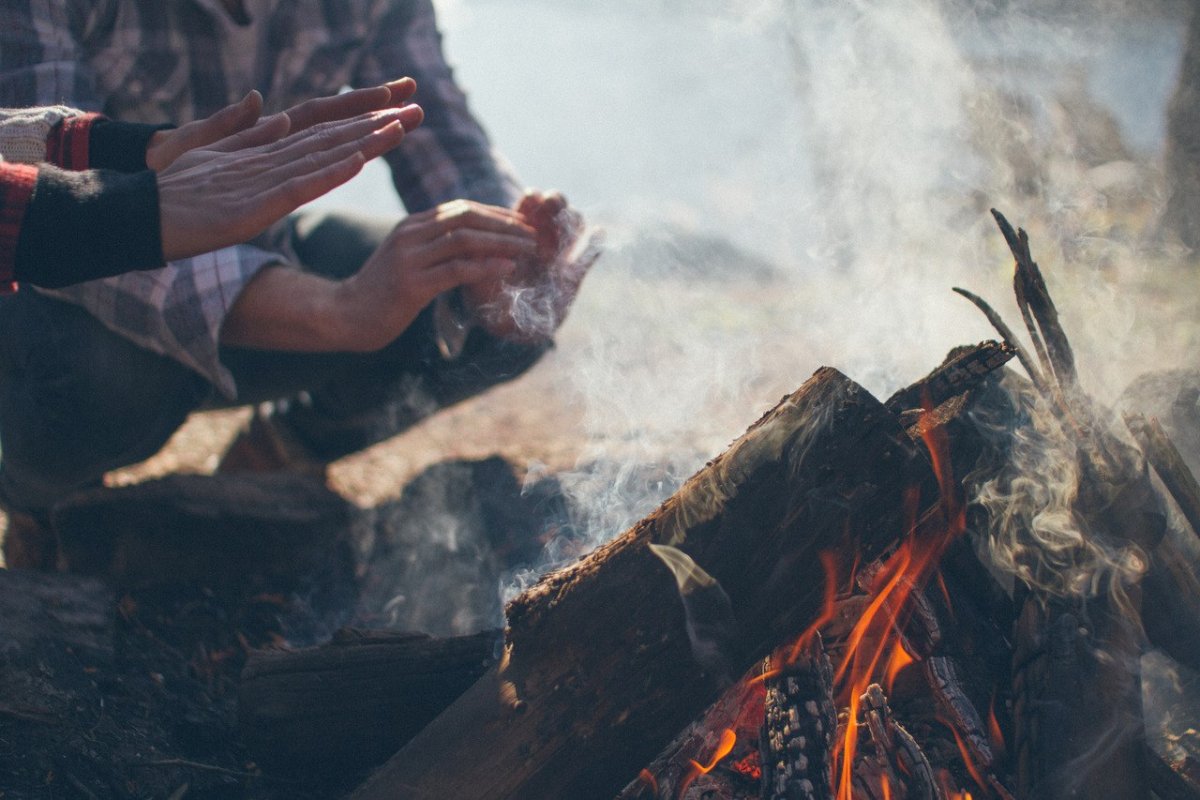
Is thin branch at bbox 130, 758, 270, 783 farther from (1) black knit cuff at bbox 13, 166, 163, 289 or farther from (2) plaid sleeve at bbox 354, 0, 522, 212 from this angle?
(2) plaid sleeve at bbox 354, 0, 522, 212

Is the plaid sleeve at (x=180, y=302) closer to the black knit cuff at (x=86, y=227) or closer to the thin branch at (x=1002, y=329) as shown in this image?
the black knit cuff at (x=86, y=227)

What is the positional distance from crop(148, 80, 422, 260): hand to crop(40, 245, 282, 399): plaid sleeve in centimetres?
52

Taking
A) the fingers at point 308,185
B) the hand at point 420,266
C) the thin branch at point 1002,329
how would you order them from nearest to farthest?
the fingers at point 308,185 < the thin branch at point 1002,329 < the hand at point 420,266

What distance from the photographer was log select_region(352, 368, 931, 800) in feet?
4.11

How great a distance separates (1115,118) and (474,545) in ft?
10.0

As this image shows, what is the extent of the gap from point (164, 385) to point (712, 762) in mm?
1778

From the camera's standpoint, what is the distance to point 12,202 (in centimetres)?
127

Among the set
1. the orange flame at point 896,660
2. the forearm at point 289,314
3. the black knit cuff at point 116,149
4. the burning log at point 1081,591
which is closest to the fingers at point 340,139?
the black knit cuff at point 116,149

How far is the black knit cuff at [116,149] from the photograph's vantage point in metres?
1.59

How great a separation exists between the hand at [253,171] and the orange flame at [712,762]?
1.18 m

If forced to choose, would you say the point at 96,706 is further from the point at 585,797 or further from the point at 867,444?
the point at 867,444

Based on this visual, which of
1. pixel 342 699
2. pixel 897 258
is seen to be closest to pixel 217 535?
pixel 342 699

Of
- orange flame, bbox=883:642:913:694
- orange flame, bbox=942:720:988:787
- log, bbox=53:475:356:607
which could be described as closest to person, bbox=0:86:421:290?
log, bbox=53:475:356:607

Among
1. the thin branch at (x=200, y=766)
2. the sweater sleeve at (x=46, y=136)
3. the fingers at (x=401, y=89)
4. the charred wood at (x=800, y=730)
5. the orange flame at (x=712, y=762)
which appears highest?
the fingers at (x=401, y=89)
